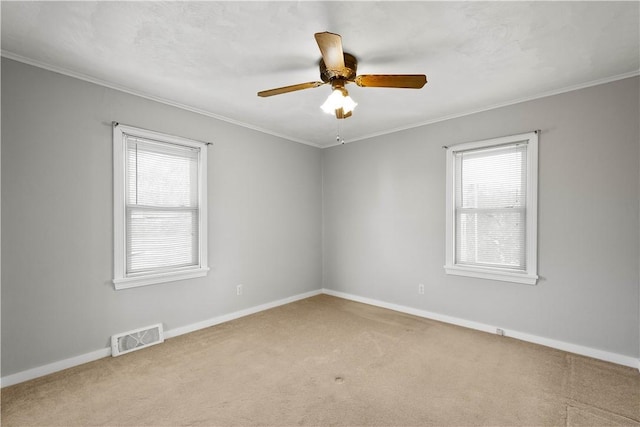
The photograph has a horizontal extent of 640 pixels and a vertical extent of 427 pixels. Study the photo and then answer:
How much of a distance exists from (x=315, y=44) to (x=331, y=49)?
0.44m

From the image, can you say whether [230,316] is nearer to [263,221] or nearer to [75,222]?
[263,221]

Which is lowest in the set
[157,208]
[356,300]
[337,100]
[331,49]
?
[356,300]

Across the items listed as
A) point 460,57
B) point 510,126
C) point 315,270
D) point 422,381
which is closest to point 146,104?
point 460,57

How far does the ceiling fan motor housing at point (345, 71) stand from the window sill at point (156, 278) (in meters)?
2.52

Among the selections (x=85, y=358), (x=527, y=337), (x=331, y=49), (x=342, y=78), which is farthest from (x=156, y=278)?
(x=527, y=337)

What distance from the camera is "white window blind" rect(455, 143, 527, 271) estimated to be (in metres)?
3.25

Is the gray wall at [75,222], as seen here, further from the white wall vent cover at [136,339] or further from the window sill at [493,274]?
the window sill at [493,274]

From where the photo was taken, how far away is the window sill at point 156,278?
291 centimetres

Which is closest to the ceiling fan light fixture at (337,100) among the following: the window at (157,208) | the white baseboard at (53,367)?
the window at (157,208)

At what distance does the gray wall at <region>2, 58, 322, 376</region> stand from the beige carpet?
1.07ft

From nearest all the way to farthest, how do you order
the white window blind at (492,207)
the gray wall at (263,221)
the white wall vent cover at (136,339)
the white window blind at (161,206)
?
the gray wall at (263,221)
the white wall vent cover at (136,339)
the white window blind at (161,206)
the white window blind at (492,207)

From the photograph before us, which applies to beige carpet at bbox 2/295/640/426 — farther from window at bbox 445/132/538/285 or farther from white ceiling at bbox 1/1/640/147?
white ceiling at bbox 1/1/640/147

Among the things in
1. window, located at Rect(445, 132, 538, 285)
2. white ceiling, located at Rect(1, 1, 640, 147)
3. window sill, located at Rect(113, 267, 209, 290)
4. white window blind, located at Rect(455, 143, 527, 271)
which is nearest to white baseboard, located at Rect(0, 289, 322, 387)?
window sill, located at Rect(113, 267, 209, 290)

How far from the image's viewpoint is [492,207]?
11.2ft
